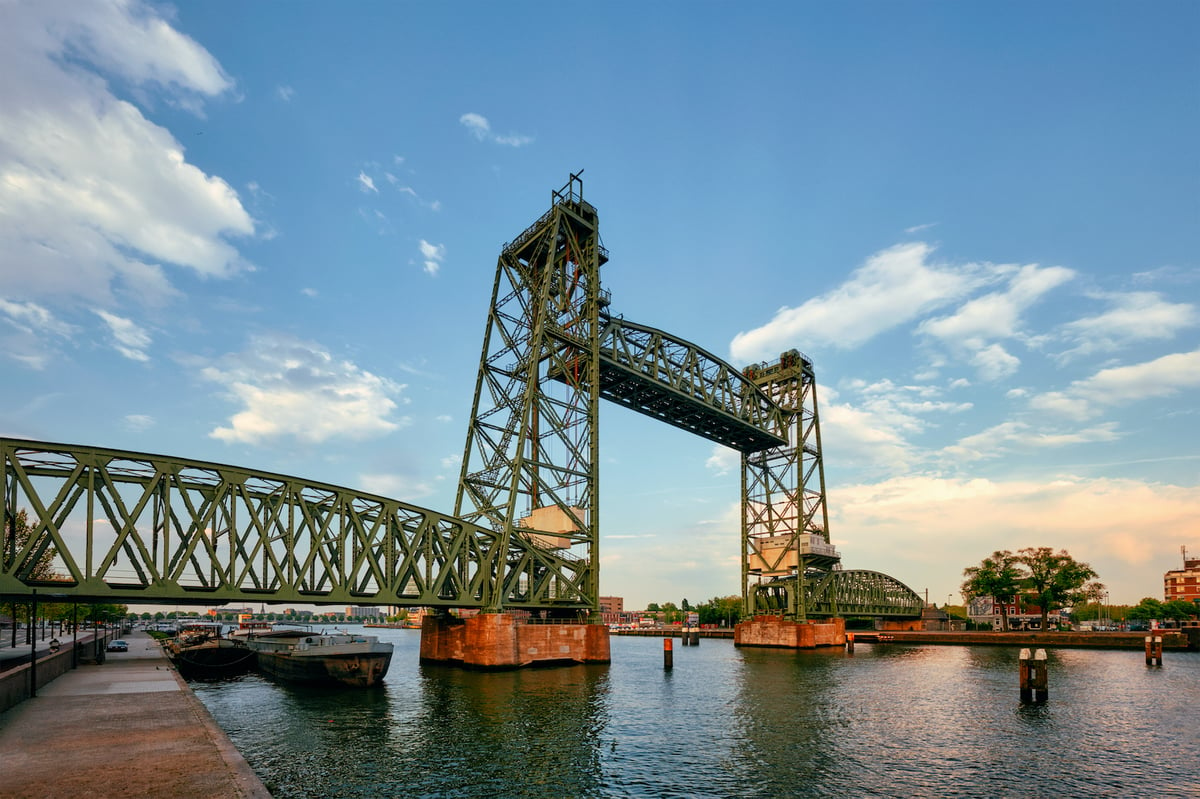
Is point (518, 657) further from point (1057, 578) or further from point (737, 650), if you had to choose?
point (1057, 578)

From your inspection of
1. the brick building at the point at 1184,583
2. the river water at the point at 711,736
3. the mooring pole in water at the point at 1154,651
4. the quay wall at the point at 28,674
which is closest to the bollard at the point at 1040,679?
the river water at the point at 711,736

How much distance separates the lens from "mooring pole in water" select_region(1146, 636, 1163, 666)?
2447 inches

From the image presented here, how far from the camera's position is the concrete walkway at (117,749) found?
15000 mm

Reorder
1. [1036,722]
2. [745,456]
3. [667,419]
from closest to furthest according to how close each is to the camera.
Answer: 1. [1036,722]
2. [667,419]
3. [745,456]

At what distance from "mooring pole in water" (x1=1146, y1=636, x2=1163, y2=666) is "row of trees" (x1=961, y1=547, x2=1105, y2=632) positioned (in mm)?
36072

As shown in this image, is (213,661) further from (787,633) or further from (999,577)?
(999,577)

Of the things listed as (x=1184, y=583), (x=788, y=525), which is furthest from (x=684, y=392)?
(x=1184, y=583)

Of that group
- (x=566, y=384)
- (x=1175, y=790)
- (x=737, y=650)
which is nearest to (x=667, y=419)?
(x=566, y=384)

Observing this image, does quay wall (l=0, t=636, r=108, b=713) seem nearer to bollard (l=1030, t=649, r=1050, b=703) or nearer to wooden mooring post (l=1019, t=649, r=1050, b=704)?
wooden mooring post (l=1019, t=649, r=1050, b=704)

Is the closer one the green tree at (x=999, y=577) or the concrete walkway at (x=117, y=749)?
the concrete walkway at (x=117, y=749)

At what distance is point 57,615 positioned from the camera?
11056 centimetres

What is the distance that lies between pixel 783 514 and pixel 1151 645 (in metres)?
38.1

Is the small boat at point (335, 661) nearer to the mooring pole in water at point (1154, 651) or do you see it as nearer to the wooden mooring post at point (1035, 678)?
the wooden mooring post at point (1035, 678)

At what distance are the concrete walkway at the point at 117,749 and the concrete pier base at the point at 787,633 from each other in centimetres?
7140
